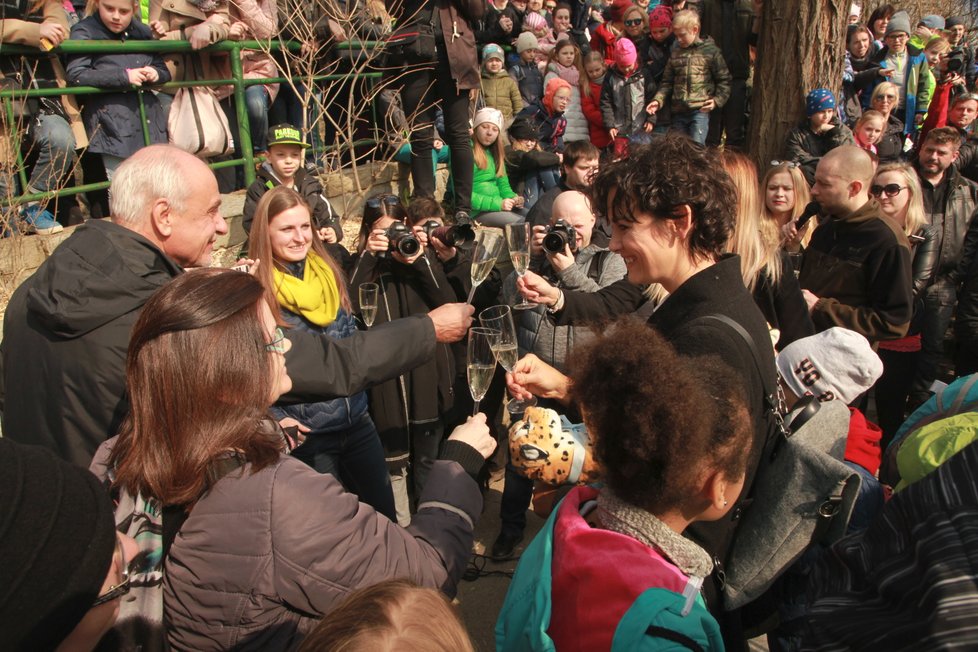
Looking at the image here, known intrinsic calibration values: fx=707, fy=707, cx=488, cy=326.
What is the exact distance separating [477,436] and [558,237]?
1.50 m

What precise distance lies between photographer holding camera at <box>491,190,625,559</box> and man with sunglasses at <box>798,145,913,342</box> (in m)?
1.11

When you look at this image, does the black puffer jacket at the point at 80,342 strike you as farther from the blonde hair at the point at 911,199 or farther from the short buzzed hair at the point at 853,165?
the blonde hair at the point at 911,199

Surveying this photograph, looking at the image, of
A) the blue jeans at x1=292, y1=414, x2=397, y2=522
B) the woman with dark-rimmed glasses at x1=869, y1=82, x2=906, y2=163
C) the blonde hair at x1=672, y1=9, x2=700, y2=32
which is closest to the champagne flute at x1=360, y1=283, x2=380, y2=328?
the blue jeans at x1=292, y1=414, x2=397, y2=522

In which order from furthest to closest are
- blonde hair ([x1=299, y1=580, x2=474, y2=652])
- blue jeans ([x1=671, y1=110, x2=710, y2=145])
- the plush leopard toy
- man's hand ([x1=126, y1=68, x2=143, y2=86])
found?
blue jeans ([x1=671, y1=110, x2=710, y2=145]) → man's hand ([x1=126, y1=68, x2=143, y2=86]) → the plush leopard toy → blonde hair ([x1=299, y1=580, x2=474, y2=652])

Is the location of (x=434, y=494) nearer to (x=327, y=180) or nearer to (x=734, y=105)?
(x=327, y=180)

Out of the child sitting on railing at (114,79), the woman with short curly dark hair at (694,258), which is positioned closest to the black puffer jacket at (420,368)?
the woman with short curly dark hair at (694,258)

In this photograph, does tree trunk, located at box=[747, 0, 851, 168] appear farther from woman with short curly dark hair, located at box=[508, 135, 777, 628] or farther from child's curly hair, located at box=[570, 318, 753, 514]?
child's curly hair, located at box=[570, 318, 753, 514]

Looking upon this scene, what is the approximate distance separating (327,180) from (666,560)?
21.5 ft

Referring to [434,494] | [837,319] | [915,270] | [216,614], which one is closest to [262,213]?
[434,494]

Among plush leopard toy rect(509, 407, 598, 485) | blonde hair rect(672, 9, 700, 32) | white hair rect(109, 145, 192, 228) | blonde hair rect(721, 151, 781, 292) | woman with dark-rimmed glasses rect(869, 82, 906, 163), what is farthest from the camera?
blonde hair rect(672, 9, 700, 32)

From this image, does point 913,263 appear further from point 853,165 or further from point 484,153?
point 484,153

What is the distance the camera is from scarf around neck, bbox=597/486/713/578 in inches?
57.8

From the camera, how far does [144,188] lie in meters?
2.40

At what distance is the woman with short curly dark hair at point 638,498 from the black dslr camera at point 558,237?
1.79m
